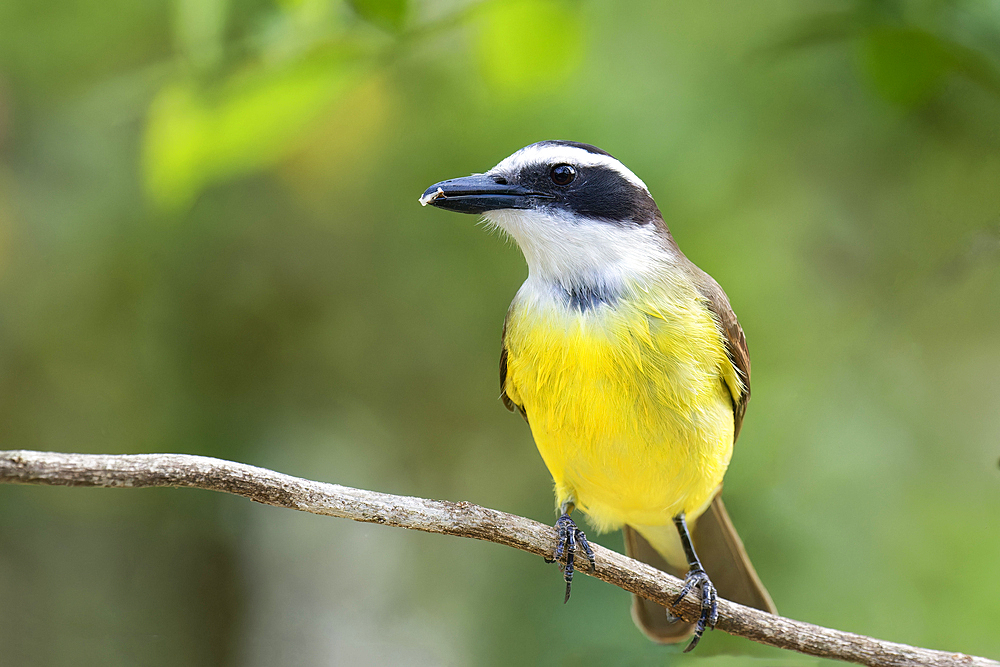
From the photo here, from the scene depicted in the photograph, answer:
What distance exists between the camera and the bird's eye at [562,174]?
6.66ft

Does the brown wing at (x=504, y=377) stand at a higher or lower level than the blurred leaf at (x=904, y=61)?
lower

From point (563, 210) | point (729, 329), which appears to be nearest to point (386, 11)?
point (563, 210)

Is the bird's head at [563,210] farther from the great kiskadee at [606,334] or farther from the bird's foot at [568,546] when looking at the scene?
the bird's foot at [568,546]

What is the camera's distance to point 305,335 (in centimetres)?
384

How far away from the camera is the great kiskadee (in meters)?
1.97

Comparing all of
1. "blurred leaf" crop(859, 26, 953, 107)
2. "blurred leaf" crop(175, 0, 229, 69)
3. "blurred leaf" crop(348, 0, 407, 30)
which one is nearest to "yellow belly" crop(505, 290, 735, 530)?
"blurred leaf" crop(859, 26, 953, 107)

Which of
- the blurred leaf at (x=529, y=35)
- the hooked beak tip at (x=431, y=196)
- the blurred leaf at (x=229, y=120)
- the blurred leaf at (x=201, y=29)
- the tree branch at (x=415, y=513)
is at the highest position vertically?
the blurred leaf at (x=529, y=35)

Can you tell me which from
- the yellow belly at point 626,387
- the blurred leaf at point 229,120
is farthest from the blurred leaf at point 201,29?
the yellow belly at point 626,387

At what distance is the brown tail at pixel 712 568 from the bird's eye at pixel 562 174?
1173 millimetres

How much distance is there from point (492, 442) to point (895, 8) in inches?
93.2

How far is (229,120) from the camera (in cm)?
196

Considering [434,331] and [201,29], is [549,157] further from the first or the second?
[434,331]

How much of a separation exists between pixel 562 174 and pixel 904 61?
2.58ft

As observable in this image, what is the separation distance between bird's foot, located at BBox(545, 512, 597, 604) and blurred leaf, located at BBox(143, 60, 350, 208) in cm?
113
